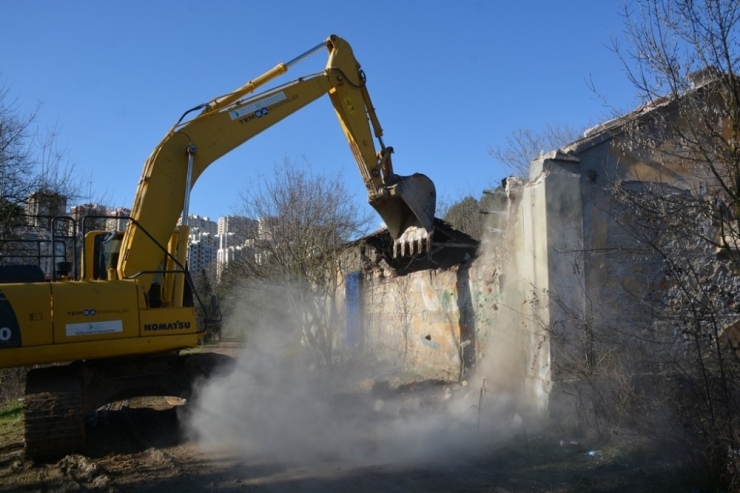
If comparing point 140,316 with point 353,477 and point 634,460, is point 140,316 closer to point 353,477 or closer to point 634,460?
point 353,477

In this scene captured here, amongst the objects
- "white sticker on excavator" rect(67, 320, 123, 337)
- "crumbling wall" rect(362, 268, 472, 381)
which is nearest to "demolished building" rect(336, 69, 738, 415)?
"crumbling wall" rect(362, 268, 472, 381)

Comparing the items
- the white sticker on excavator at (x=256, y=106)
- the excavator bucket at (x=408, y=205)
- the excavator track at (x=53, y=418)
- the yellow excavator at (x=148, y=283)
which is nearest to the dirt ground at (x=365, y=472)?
the excavator track at (x=53, y=418)

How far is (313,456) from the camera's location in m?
7.98

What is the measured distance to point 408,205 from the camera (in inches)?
428

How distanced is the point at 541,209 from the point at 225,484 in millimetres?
5548

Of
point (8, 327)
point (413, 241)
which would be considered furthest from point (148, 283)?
point (413, 241)

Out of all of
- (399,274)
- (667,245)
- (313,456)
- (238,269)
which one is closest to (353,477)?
(313,456)

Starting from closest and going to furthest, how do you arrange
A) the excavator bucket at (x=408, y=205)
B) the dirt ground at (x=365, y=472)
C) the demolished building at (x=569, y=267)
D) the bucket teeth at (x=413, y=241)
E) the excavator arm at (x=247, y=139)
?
the dirt ground at (x=365, y=472) < the demolished building at (x=569, y=267) < the excavator arm at (x=247, y=139) < the excavator bucket at (x=408, y=205) < the bucket teeth at (x=413, y=241)

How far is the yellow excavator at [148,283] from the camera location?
8070 millimetres

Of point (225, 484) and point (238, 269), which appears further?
point (238, 269)

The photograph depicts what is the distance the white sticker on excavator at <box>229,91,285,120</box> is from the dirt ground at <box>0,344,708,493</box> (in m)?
5.02

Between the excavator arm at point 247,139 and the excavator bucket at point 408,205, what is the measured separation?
0.02m

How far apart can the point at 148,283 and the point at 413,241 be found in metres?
6.11

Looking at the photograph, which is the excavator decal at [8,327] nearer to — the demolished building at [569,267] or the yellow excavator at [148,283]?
the yellow excavator at [148,283]
